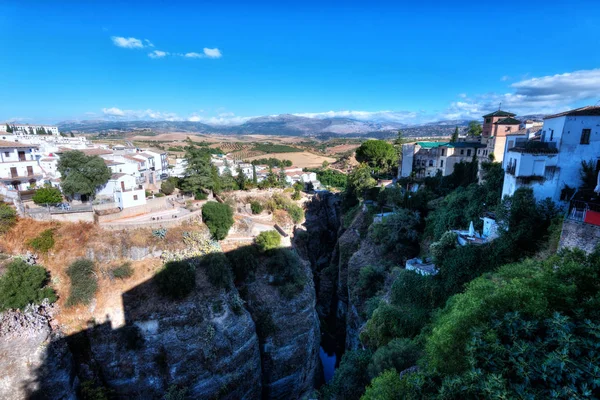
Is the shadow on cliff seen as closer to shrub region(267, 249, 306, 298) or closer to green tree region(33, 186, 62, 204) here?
shrub region(267, 249, 306, 298)

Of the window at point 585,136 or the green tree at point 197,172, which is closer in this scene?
the window at point 585,136

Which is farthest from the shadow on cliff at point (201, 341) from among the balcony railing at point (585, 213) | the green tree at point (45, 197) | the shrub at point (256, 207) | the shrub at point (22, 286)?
the balcony railing at point (585, 213)

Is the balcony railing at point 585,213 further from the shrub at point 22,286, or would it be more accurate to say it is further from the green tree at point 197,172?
the green tree at point 197,172

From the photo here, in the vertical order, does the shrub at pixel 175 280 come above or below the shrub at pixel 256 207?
below

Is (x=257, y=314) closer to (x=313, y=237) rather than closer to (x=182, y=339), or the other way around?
(x=182, y=339)

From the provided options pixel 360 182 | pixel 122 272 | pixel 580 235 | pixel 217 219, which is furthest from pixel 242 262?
pixel 580 235

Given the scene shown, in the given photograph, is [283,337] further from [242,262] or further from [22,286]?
[22,286]

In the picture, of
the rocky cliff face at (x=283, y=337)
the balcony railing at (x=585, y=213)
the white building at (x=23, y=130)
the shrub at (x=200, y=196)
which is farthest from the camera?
the white building at (x=23, y=130)

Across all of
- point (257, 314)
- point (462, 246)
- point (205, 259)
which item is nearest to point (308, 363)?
point (257, 314)

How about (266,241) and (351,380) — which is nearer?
(351,380)
